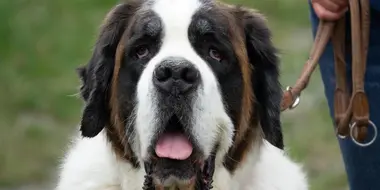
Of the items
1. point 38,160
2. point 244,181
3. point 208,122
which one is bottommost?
point 38,160

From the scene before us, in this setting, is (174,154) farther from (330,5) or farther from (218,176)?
(330,5)

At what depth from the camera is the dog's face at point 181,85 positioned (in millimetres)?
4809

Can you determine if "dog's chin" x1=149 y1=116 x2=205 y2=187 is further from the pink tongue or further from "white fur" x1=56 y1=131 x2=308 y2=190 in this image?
"white fur" x1=56 y1=131 x2=308 y2=190

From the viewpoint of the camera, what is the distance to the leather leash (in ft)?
17.8

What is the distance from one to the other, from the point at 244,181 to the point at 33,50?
5853 millimetres

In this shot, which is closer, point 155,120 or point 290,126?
point 155,120

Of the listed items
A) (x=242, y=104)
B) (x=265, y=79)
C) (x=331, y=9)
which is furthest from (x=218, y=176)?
(x=331, y=9)

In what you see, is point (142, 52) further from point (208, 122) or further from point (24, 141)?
point (24, 141)

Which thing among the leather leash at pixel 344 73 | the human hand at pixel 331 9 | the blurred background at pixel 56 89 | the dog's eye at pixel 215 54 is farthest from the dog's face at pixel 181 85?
the blurred background at pixel 56 89

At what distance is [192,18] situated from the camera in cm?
503

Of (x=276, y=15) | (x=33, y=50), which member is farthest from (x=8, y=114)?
(x=276, y=15)

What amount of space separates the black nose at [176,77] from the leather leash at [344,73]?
2.53ft

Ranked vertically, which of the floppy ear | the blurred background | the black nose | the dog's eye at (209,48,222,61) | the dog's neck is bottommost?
the blurred background

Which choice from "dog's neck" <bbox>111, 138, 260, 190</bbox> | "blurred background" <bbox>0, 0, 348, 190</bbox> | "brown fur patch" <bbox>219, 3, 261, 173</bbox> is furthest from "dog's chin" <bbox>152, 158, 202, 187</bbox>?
"blurred background" <bbox>0, 0, 348, 190</bbox>
